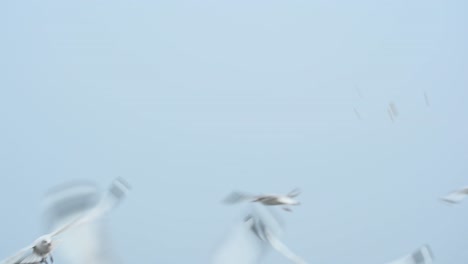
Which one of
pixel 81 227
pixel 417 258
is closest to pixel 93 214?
pixel 81 227

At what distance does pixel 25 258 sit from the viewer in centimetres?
104

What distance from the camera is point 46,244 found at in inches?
41.3

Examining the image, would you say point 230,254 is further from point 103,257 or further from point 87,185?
point 87,185

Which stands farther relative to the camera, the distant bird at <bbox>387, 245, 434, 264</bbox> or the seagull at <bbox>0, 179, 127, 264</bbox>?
the distant bird at <bbox>387, 245, 434, 264</bbox>

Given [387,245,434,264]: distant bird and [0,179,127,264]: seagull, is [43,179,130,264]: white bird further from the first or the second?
[387,245,434,264]: distant bird

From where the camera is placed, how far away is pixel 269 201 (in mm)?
1252

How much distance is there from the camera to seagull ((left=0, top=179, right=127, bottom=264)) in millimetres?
1031

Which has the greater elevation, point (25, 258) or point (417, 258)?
point (25, 258)

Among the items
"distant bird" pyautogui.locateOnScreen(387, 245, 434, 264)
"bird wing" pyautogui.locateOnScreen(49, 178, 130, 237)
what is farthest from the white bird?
"distant bird" pyautogui.locateOnScreen(387, 245, 434, 264)

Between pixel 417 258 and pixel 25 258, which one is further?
pixel 417 258

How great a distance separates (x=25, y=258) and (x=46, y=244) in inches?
2.0

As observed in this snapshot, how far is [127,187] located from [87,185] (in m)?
0.34

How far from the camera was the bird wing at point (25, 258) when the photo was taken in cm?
101

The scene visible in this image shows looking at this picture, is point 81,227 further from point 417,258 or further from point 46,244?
point 417,258
